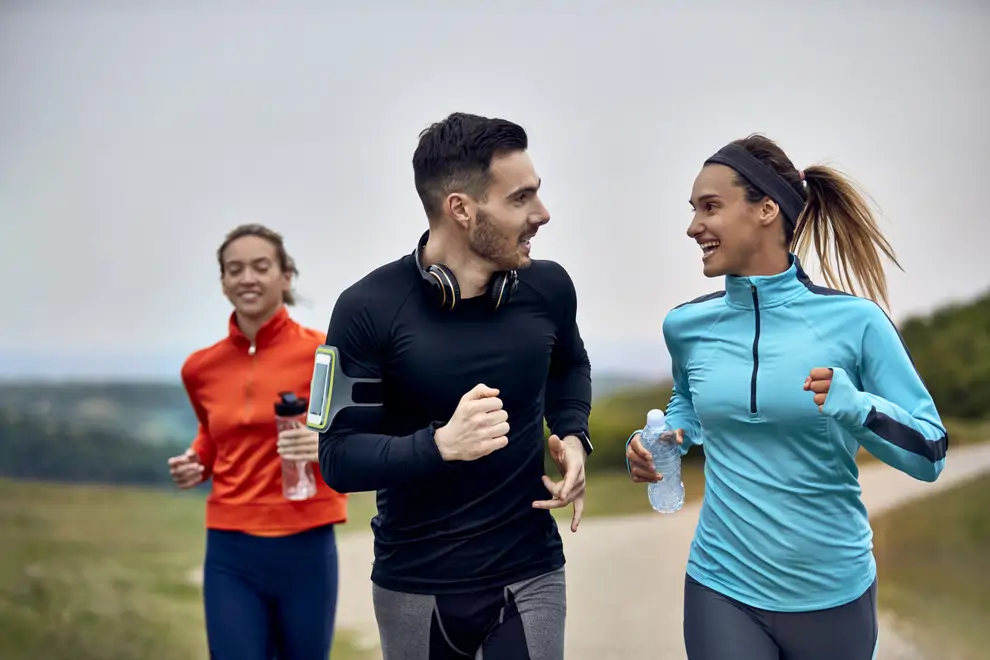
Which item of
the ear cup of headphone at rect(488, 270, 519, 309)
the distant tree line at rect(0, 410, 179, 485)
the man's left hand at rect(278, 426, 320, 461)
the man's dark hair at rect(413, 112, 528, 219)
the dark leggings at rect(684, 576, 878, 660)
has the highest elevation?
the man's dark hair at rect(413, 112, 528, 219)

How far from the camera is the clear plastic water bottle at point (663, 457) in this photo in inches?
68.0

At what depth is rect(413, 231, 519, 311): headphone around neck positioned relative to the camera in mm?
1534

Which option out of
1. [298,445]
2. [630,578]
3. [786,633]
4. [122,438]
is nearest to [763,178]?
[786,633]

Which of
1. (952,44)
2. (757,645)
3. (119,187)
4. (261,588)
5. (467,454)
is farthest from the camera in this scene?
(119,187)

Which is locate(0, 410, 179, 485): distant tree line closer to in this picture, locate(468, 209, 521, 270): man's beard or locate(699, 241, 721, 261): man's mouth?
locate(468, 209, 521, 270): man's beard

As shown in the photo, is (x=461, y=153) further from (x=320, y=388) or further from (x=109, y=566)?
(x=109, y=566)

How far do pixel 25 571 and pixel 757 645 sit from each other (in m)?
3.27

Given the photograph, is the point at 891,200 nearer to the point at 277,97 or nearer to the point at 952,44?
the point at 952,44

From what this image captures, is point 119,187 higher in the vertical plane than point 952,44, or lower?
lower

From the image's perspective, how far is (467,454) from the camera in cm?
140

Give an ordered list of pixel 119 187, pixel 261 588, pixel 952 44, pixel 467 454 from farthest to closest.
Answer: pixel 119 187, pixel 952 44, pixel 261 588, pixel 467 454

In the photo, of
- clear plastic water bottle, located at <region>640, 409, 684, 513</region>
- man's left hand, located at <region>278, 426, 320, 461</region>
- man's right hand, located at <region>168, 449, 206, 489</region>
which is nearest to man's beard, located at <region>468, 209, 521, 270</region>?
clear plastic water bottle, located at <region>640, 409, 684, 513</region>

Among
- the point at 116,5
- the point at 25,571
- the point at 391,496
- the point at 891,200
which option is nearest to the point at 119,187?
the point at 116,5

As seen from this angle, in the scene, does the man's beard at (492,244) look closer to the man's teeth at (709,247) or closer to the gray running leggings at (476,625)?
the man's teeth at (709,247)
